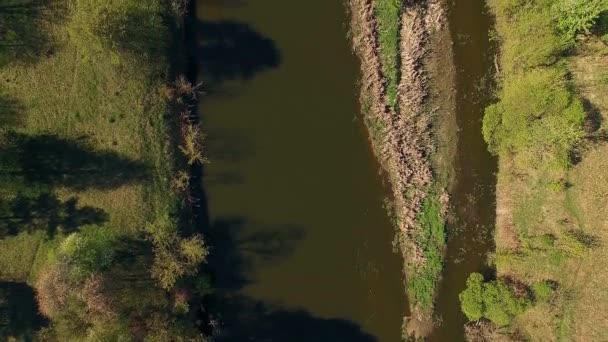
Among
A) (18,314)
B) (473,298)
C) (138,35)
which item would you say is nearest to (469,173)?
(473,298)

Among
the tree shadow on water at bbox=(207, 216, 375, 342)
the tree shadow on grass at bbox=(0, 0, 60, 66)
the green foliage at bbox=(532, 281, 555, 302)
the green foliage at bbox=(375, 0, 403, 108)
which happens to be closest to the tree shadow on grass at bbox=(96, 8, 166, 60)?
the tree shadow on grass at bbox=(0, 0, 60, 66)

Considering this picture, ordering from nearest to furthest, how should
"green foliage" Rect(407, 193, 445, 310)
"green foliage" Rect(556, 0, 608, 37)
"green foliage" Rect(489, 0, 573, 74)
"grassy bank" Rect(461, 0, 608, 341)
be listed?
"green foliage" Rect(556, 0, 608, 37) < "green foliage" Rect(489, 0, 573, 74) < "grassy bank" Rect(461, 0, 608, 341) < "green foliage" Rect(407, 193, 445, 310)

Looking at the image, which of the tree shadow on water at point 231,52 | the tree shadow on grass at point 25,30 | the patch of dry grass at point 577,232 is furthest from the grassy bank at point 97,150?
the patch of dry grass at point 577,232

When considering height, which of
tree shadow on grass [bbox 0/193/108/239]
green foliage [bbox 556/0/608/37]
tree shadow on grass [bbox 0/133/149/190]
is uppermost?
green foliage [bbox 556/0/608/37]

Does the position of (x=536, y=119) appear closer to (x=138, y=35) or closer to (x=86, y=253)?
(x=138, y=35)

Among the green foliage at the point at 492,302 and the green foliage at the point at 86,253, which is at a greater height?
the green foliage at the point at 86,253

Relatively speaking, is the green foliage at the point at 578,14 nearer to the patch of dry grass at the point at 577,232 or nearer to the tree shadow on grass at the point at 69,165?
the patch of dry grass at the point at 577,232

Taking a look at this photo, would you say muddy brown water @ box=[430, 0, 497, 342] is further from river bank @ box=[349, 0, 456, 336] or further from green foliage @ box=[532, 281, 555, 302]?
green foliage @ box=[532, 281, 555, 302]
